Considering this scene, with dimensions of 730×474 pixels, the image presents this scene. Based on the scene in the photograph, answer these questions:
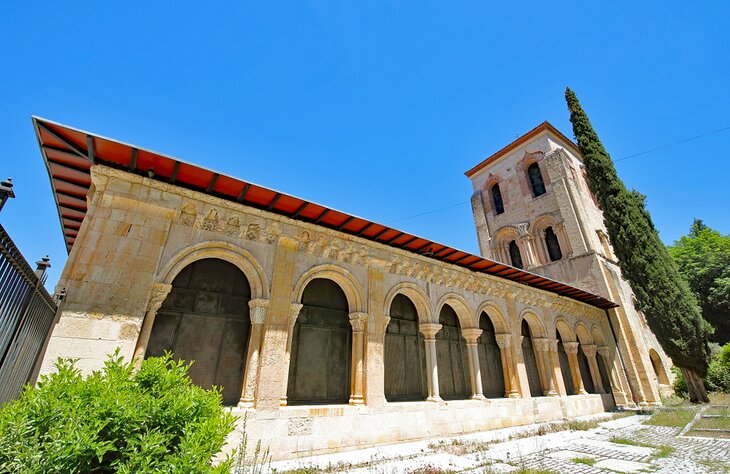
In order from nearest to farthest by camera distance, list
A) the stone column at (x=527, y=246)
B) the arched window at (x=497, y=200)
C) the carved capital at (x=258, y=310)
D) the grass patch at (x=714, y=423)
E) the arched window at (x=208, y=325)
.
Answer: the arched window at (x=208, y=325) < the carved capital at (x=258, y=310) < the grass patch at (x=714, y=423) < the stone column at (x=527, y=246) < the arched window at (x=497, y=200)

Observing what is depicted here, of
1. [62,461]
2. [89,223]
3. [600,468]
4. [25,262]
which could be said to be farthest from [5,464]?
[600,468]

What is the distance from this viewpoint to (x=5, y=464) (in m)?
2.09

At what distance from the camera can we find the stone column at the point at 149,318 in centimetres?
484

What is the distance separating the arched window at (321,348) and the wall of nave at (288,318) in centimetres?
3

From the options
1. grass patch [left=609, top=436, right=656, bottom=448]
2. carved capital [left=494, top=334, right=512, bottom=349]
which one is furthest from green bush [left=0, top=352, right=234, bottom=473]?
carved capital [left=494, top=334, right=512, bottom=349]

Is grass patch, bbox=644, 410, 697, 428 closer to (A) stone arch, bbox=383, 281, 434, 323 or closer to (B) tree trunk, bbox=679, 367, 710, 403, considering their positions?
(B) tree trunk, bbox=679, 367, 710, 403

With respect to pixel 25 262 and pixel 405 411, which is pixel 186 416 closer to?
pixel 25 262

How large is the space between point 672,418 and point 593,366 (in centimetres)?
332

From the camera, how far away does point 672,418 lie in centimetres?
992

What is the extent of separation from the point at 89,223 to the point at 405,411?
6.80 meters

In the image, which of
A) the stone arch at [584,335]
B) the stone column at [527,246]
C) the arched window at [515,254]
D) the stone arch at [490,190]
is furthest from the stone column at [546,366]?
the stone arch at [490,190]

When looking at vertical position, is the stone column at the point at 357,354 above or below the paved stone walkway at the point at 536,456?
above

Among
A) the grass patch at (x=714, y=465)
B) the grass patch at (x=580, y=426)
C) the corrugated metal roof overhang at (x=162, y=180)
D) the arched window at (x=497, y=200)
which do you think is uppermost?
the arched window at (x=497, y=200)

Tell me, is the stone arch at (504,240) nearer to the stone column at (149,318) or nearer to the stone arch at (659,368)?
the stone arch at (659,368)
